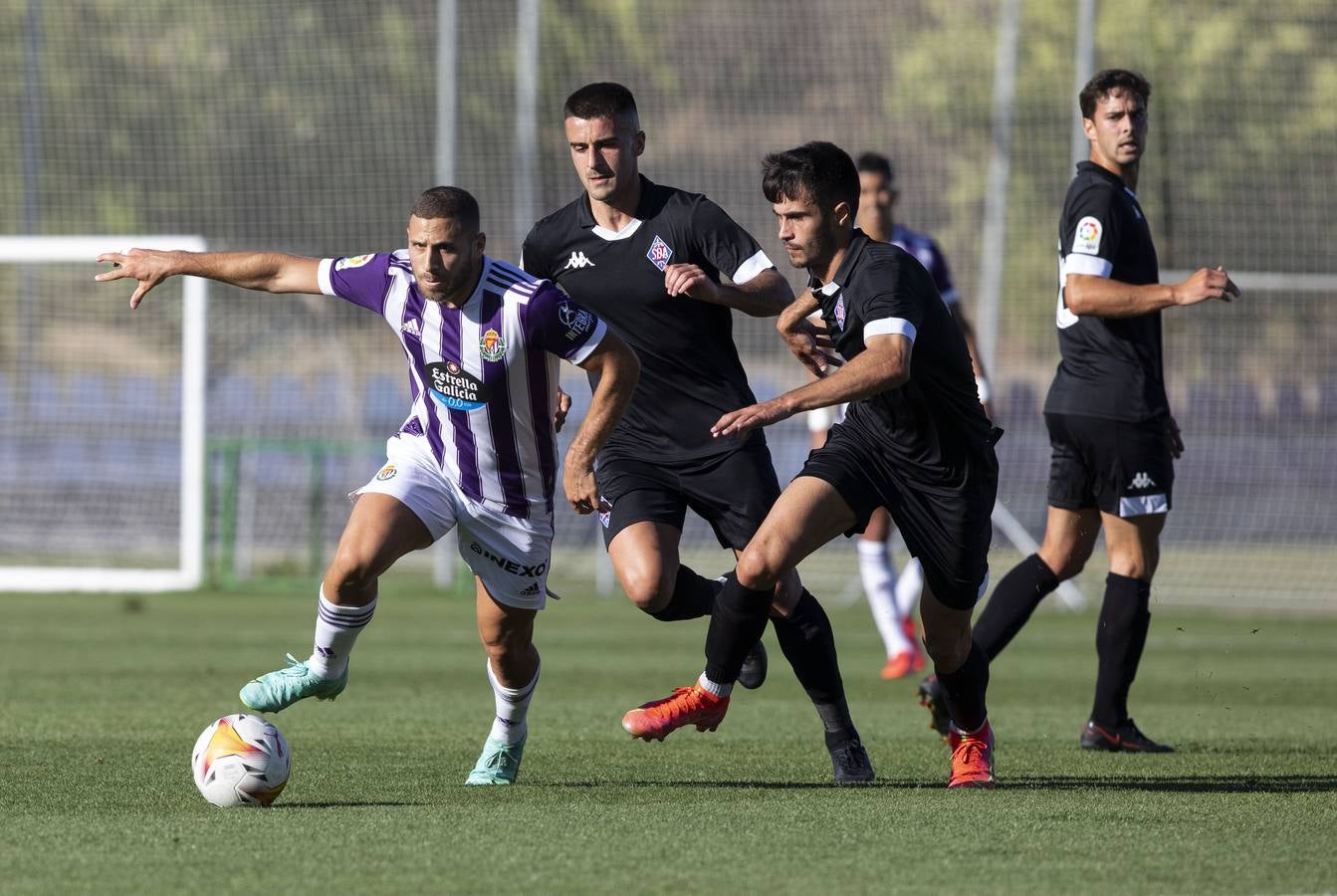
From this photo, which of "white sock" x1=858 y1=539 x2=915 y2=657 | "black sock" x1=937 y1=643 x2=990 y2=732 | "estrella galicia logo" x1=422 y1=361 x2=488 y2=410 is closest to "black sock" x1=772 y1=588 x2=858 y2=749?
"black sock" x1=937 y1=643 x2=990 y2=732

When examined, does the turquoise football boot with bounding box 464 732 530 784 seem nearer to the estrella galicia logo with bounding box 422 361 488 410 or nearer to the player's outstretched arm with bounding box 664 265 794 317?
the estrella galicia logo with bounding box 422 361 488 410

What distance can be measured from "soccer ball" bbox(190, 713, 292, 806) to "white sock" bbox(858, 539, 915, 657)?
5.43 metres

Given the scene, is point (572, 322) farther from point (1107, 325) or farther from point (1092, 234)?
point (1107, 325)

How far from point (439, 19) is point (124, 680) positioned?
1121 centimetres

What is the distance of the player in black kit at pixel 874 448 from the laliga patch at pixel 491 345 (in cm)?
76

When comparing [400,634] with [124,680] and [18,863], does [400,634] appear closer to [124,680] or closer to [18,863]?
[124,680]

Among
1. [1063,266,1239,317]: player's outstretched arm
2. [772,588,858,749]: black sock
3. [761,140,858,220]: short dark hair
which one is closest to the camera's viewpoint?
[761,140,858,220]: short dark hair

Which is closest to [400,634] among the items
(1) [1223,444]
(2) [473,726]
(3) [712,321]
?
(2) [473,726]

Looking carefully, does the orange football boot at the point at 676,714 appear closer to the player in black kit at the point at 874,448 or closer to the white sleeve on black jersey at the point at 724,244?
the player in black kit at the point at 874,448

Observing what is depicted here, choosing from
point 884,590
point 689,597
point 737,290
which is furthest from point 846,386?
point 884,590

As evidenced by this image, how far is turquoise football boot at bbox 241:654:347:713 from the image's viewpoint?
19.0 feet

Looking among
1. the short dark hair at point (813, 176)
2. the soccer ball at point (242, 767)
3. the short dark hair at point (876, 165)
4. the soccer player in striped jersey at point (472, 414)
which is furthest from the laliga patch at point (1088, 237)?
the soccer ball at point (242, 767)

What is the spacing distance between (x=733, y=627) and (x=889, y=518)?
4.17 meters

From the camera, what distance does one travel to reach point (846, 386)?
213 inches
